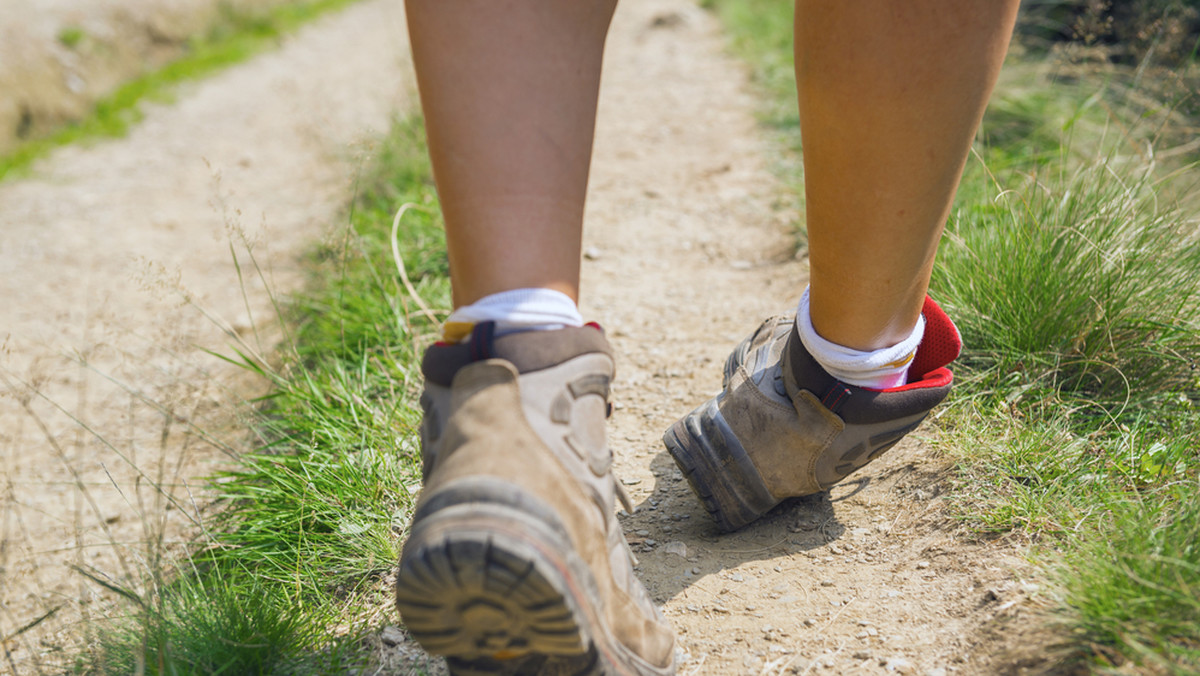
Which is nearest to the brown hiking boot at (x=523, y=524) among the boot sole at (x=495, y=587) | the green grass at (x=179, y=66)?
the boot sole at (x=495, y=587)

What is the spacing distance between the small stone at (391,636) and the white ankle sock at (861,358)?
776 millimetres

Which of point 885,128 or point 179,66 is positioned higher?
point 885,128

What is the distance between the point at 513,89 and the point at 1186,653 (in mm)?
982

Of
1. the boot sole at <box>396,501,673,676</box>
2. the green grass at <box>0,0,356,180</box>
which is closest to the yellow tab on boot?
the boot sole at <box>396,501,673,676</box>

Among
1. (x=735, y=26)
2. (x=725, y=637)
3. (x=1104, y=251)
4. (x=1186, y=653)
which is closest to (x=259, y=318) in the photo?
(x=725, y=637)

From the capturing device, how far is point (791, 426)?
1336 millimetres

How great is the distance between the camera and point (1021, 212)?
1887 millimetres

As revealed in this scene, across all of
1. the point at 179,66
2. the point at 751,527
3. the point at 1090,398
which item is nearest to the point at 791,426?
the point at 751,527

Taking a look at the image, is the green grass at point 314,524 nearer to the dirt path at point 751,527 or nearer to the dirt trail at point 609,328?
the dirt trail at point 609,328

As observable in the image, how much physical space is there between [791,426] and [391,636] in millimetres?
712

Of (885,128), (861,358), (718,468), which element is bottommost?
(718,468)

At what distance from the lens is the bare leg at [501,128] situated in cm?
94

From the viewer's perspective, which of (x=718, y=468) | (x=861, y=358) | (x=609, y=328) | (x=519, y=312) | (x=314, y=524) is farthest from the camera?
(x=609, y=328)

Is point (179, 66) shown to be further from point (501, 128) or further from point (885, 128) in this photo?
point (885, 128)
